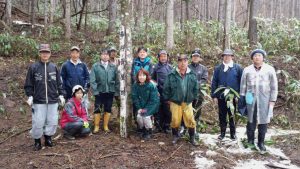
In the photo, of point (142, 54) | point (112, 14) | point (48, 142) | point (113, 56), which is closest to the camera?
point (48, 142)

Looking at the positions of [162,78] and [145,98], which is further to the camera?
[162,78]

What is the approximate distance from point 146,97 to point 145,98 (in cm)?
3

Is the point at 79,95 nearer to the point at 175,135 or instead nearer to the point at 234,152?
the point at 175,135

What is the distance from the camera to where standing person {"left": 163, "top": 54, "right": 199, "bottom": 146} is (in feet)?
22.7

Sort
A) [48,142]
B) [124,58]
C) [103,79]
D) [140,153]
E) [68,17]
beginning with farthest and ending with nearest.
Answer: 1. [68,17]
2. [103,79]
3. [124,58]
4. [48,142]
5. [140,153]

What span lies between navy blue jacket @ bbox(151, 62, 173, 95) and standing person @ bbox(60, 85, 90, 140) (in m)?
1.55

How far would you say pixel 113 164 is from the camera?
6164 mm

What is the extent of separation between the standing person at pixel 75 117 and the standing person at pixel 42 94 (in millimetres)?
406

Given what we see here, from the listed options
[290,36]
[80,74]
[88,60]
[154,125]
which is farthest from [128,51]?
[290,36]

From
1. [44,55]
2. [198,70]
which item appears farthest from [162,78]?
[44,55]

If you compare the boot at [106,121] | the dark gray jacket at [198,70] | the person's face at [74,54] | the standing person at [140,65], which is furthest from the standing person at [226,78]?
the person's face at [74,54]

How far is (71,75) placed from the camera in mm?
7484

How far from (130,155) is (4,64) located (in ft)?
27.5

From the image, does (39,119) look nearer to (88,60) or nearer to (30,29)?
(88,60)
